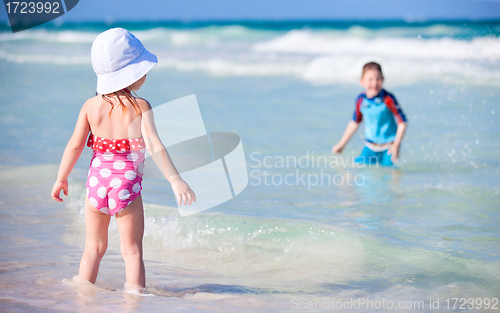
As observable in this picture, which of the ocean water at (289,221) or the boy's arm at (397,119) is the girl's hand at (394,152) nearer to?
the boy's arm at (397,119)

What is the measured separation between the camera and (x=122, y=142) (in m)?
2.15

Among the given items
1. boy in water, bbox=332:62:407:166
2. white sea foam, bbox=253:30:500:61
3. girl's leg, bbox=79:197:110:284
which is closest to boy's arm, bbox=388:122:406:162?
boy in water, bbox=332:62:407:166

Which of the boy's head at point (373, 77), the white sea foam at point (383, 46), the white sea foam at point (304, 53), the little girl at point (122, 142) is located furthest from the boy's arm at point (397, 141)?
the white sea foam at point (383, 46)

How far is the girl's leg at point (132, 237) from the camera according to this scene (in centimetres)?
219

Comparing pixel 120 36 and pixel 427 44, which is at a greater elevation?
pixel 120 36

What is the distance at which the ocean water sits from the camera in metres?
2.43

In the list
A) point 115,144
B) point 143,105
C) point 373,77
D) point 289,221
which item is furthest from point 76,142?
point 373,77

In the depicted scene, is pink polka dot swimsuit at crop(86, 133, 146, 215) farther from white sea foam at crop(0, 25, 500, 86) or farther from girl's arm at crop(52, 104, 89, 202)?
white sea foam at crop(0, 25, 500, 86)

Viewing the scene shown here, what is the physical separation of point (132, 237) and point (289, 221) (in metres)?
1.49

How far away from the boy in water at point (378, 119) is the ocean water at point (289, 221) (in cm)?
21

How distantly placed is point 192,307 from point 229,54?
15956 millimetres

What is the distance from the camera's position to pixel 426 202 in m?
4.07

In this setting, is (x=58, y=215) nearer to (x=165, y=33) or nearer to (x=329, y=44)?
(x=329, y=44)

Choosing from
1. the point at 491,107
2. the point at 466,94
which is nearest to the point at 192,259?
the point at 491,107
